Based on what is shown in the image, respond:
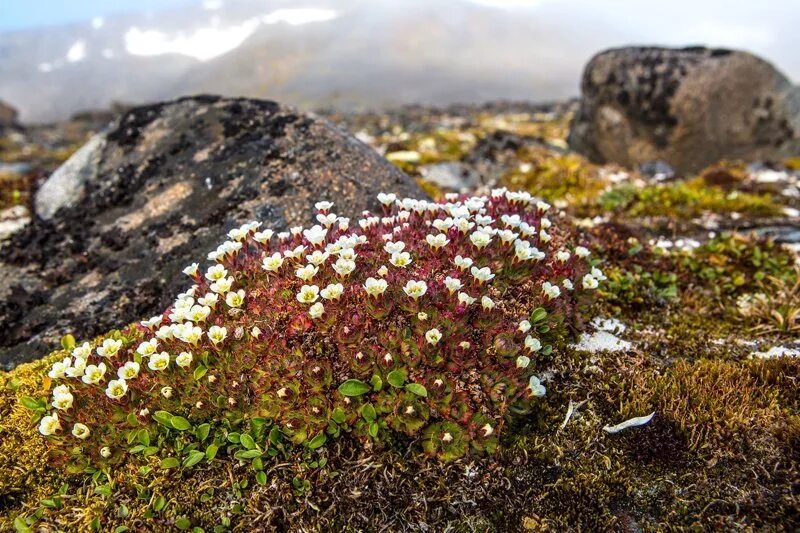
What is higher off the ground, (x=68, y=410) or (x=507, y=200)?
(x=507, y=200)

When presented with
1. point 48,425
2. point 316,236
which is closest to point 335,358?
point 316,236

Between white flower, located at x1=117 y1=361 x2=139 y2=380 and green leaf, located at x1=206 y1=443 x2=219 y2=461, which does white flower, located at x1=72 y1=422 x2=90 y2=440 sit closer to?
white flower, located at x1=117 y1=361 x2=139 y2=380

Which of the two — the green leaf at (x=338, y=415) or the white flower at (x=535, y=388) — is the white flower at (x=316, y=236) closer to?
the green leaf at (x=338, y=415)

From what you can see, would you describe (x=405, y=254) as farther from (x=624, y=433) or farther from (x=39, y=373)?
(x=39, y=373)

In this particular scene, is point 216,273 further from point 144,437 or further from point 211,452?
point 211,452

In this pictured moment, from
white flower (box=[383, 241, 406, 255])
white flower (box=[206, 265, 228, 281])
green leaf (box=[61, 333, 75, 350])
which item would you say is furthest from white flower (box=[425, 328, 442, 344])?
green leaf (box=[61, 333, 75, 350])

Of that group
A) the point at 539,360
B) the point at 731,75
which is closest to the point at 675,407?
the point at 539,360

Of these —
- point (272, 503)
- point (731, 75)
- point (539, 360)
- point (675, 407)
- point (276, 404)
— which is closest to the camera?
point (272, 503)
